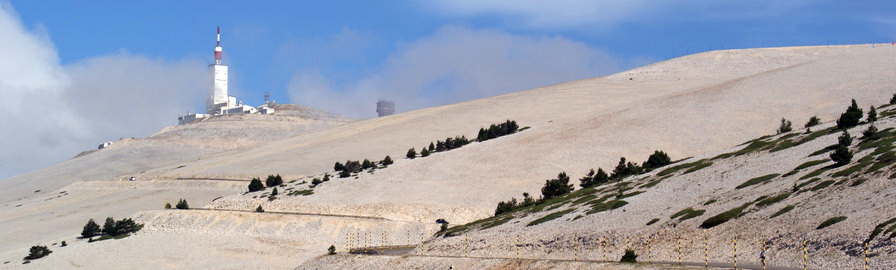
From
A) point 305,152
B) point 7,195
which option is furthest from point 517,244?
point 7,195

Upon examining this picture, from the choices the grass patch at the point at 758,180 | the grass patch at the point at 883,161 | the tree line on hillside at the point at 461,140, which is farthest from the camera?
the tree line on hillside at the point at 461,140

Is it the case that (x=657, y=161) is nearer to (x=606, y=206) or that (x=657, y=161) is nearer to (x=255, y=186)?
(x=606, y=206)

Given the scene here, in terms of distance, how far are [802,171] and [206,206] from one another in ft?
168

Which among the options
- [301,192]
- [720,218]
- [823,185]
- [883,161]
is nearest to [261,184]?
[301,192]

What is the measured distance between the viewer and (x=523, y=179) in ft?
253

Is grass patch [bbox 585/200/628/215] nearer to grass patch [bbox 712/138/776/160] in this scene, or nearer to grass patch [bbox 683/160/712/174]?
grass patch [bbox 683/160/712/174]

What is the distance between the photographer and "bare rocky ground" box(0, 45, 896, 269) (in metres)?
41.7

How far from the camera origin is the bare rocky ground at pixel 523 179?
4172 cm

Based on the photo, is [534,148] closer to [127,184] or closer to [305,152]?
[305,152]

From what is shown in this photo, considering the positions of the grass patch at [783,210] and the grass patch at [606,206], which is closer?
the grass patch at [783,210]

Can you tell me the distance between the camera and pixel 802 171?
46531 mm

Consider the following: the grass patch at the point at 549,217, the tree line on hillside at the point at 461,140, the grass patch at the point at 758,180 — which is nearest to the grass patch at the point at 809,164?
the grass patch at the point at 758,180

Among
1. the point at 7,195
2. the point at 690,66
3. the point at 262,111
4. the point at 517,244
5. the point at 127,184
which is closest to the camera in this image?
the point at 517,244

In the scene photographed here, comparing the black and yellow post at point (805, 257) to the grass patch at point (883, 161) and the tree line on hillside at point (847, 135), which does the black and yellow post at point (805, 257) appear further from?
the tree line on hillside at point (847, 135)
